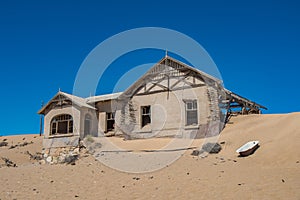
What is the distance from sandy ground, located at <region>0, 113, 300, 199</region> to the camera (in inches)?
349

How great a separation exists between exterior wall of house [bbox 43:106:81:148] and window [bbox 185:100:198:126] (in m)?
8.69

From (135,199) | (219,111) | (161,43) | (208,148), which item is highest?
(161,43)

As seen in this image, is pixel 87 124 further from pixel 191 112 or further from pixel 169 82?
pixel 191 112

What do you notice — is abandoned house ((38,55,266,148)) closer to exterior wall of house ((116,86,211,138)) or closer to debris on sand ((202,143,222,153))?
exterior wall of house ((116,86,211,138))

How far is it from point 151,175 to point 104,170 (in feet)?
9.95

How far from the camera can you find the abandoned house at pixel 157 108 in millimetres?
20750

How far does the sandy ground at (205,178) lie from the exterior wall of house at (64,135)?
22.8ft

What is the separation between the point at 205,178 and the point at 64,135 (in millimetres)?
16427

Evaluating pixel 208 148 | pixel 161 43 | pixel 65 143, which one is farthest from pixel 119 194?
pixel 65 143

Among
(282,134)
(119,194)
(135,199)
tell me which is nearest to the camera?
(135,199)

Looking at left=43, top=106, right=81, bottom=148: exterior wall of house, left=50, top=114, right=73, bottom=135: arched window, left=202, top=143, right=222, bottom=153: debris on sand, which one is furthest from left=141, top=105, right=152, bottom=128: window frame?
left=202, top=143, right=222, bottom=153: debris on sand

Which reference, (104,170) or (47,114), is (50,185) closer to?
(104,170)

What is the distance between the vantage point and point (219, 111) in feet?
67.3

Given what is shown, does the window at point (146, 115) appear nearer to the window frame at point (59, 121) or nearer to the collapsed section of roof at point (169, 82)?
the collapsed section of roof at point (169, 82)
